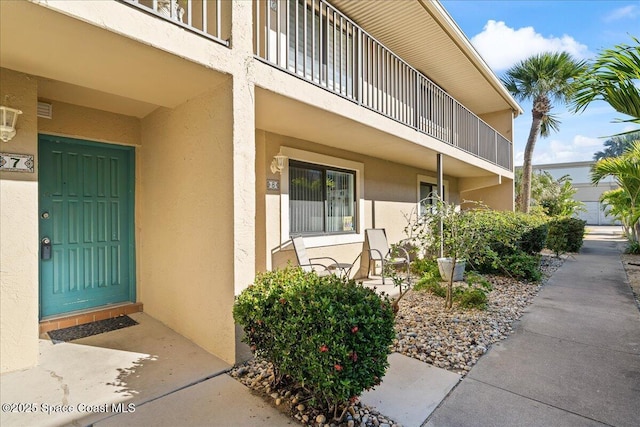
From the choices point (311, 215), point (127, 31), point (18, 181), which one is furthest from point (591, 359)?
point (18, 181)

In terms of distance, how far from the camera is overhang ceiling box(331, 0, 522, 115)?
6.13m

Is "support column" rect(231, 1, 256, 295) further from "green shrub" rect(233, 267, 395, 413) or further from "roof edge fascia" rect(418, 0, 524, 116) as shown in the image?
"roof edge fascia" rect(418, 0, 524, 116)

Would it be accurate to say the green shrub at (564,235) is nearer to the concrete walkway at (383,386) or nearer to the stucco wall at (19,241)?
the concrete walkway at (383,386)

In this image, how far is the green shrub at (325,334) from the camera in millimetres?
2111

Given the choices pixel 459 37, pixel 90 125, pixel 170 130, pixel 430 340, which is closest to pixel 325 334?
pixel 430 340

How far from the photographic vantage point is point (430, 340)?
384cm

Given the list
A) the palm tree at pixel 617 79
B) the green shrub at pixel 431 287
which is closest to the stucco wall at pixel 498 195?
the green shrub at pixel 431 287

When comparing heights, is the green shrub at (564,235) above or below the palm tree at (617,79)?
below

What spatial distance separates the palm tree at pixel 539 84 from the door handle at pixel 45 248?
1579cm

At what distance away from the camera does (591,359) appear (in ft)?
11.2

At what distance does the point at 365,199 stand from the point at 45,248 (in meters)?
5.74

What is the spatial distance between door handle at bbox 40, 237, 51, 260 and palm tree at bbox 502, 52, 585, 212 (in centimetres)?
1579

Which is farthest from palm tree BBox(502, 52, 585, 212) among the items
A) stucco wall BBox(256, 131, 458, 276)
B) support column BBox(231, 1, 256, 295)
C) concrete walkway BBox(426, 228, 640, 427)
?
support column BBox(231, 1, 256, 295)

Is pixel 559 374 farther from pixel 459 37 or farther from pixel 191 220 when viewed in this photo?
pixel 459 37
